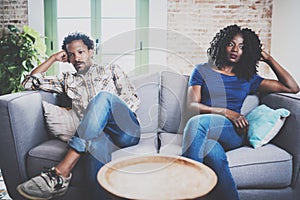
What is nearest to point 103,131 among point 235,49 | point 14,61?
point 235,49

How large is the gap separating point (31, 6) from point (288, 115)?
3.11 metres

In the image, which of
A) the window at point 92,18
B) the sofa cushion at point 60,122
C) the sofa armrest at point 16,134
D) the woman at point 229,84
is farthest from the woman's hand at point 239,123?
the window at point 92,18

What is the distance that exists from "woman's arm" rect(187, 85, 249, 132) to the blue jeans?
1.8 inches

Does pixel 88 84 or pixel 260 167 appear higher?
pixel 88 84

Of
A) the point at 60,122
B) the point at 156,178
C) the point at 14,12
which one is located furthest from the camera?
the point at 14,12

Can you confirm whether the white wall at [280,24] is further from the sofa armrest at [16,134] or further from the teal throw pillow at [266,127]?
the sofa armrest at [16,134]

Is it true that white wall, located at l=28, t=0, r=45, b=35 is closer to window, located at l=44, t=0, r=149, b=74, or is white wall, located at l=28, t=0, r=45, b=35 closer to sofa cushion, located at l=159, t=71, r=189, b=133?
window, located at l=44, t=0, r=149, b=74

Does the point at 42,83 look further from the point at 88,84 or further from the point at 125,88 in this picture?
the point at 125,88

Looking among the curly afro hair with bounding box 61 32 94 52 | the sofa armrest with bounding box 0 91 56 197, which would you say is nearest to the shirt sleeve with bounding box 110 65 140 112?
the curly afro hair with bounding box 61 32 94 52

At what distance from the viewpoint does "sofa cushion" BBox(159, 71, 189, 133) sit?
7.77 ft

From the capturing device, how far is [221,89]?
2.25m

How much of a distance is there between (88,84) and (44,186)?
0.77 metres

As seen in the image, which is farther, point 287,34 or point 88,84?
point 287,34

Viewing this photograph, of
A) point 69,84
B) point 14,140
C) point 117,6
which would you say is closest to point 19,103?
point 14,140
